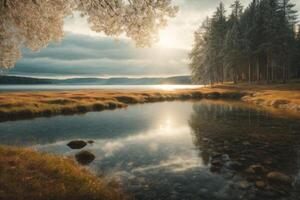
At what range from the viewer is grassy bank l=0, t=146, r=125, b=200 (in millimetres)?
8836

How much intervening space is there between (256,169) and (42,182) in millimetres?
11257

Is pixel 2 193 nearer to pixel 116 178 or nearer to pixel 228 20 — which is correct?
pixel 116 178

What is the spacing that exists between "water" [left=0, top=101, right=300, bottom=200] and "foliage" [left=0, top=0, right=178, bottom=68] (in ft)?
25.2

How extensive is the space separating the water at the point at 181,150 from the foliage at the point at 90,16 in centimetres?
767

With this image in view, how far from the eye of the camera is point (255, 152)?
61.2 feet

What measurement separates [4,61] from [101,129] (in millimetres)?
13963

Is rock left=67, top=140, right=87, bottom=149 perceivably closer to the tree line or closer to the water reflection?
the water reflection

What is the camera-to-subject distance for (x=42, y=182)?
9.83m

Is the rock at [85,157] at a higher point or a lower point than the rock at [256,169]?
higher

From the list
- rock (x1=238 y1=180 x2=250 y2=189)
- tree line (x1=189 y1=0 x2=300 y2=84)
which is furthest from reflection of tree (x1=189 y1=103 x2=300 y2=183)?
tree line (x1=189 y1=0 x2=300 y2=84)

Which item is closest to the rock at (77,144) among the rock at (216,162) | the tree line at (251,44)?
the rock at (216,162)

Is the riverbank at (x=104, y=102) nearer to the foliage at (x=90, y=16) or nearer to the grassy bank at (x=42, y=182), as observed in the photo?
the foliage at (x=90, y=16)

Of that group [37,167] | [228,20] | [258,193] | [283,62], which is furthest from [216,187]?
[228,20]

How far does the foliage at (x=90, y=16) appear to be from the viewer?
14000mm
